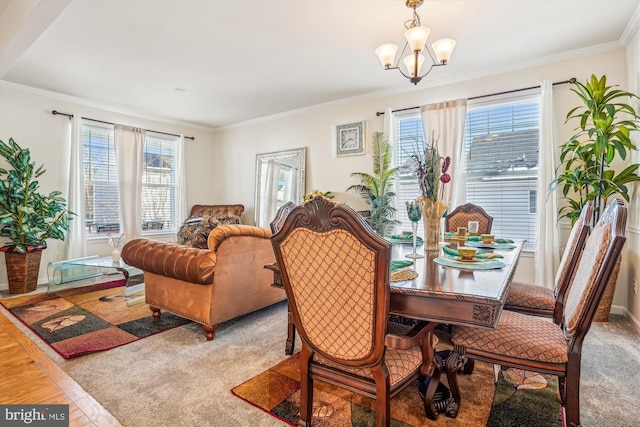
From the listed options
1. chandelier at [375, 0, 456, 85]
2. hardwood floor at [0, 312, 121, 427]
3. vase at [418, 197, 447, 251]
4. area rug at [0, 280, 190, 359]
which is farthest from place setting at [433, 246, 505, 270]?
area rug at [0, 280, 190, 359]

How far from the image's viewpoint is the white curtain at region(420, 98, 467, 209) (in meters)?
3.82

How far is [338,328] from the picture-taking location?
124cm

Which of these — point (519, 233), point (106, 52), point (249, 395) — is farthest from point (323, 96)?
point (249, 395)

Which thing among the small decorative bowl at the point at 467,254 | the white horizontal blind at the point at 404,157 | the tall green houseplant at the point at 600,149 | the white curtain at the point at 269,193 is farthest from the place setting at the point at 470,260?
the white curtain at the point at 269,193

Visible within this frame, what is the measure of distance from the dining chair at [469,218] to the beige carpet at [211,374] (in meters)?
1.17

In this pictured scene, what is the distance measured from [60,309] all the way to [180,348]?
69.4 inches

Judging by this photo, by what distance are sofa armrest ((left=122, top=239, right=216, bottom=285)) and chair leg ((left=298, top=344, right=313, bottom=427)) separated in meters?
1.25

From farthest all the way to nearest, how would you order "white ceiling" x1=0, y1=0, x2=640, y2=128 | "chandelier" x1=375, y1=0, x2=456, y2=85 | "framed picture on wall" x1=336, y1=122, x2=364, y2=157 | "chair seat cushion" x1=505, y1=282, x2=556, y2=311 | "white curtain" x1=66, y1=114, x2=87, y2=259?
1. "framed picture on wall" x1=336, y1=122, x2=364, y2=157
2. "white curtain" x1=66, y1=114, x2=87, y2=259
3. "white ceiling" x1=0, y1=0, x2=640, y2=128
4. "chandelier" x1=375, y1=0, x2=456, y2=85
5. "chair seat cushion" x1=505, y1=282, x2=556, y2=311

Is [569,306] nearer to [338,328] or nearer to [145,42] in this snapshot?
[338,328]

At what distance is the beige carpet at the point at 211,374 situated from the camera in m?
1.62

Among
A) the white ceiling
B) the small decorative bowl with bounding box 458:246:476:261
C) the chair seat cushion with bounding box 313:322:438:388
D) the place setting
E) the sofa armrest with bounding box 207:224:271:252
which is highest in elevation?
the white ceiling

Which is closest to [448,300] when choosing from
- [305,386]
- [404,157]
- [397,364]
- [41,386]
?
[397,364]

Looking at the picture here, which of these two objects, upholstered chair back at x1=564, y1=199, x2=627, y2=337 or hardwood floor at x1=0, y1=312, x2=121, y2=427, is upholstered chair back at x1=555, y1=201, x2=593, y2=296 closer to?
upholstered chair back at x1=564, y1=199, x2=627, y2=337

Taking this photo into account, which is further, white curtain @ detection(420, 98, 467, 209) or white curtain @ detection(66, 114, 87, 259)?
white curtain @ detection(66, 114, 87, 259)
